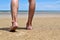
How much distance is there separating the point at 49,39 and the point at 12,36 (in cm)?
64

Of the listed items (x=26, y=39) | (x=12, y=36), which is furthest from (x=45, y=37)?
(x=12, y=36)

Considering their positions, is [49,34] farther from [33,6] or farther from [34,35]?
[33,6]

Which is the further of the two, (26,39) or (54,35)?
(54,35)

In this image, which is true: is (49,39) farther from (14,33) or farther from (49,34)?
(14,33)

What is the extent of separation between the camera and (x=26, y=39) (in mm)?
3488

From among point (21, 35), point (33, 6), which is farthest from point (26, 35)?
point (33, 6)

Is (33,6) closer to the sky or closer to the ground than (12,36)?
closer to the sky

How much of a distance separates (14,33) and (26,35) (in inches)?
9.5

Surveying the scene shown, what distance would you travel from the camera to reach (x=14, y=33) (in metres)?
3.85

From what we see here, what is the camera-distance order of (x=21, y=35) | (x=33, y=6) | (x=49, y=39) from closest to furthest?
(x=49, y=39), (x=21, y=35), (x=33, y=6)

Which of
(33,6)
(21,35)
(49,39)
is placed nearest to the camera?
(49,39)

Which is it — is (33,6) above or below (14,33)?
above

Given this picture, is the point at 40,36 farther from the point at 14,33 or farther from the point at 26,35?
the point at 14,33

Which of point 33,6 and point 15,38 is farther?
point 33,6
